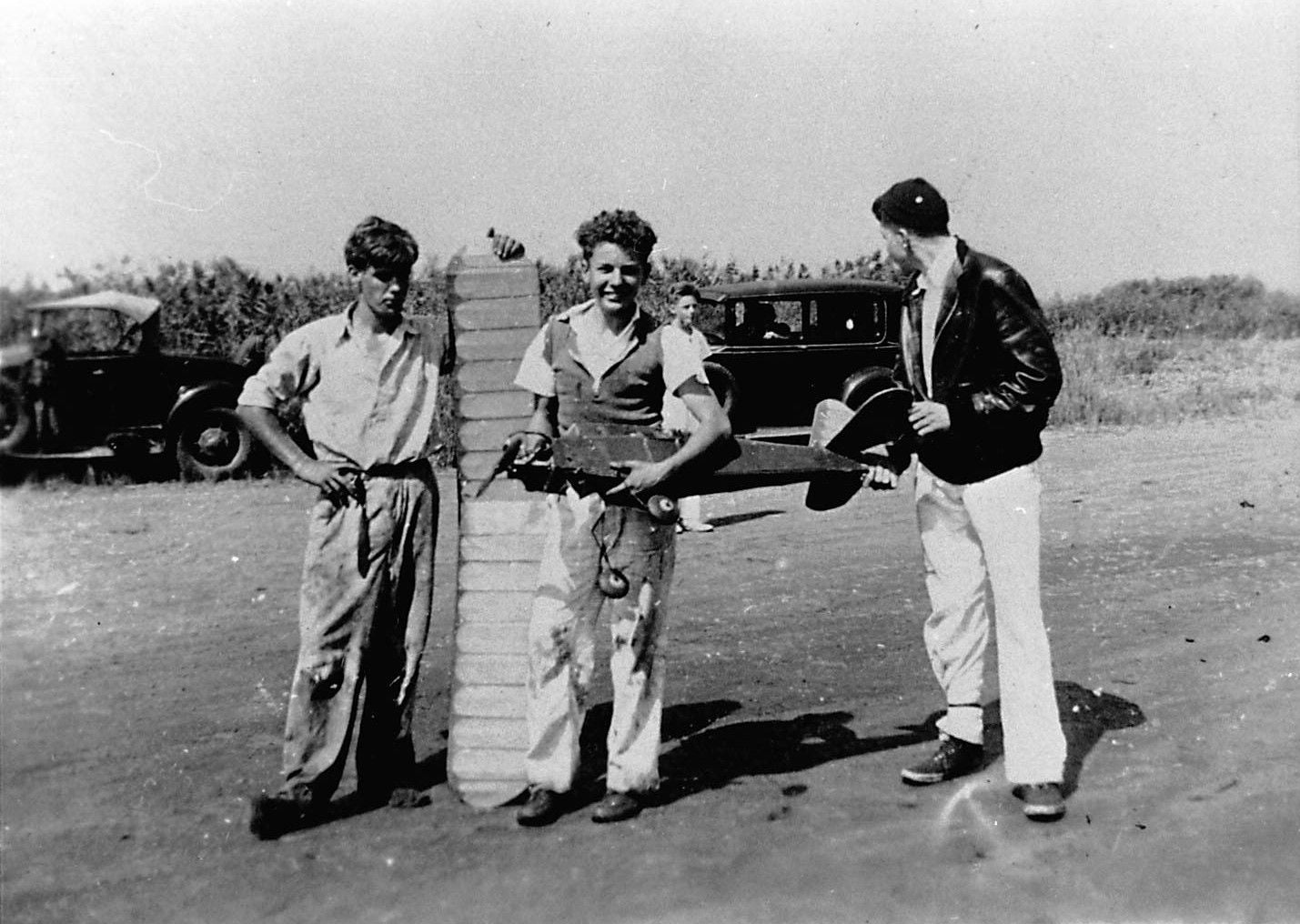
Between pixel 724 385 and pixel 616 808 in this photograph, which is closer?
pixel 616 808

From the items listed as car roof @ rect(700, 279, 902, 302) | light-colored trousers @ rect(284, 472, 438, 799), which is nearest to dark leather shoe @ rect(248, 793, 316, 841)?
light-colored trousers @ rect(284, 472, 438, 799)

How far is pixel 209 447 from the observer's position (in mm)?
12406

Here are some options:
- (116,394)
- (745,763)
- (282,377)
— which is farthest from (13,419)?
(745,763)

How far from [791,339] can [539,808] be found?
32.2 feet

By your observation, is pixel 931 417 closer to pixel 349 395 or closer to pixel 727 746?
pixel 727 746

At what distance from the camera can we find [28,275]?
6.84 m

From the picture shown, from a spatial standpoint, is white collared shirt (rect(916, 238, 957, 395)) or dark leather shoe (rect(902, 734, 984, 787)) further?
dark leather shoe (rect(902, 734, 984, 787))

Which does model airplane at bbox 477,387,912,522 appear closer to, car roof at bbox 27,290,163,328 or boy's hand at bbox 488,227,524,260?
boy's hand at bbox 488,227,524,260

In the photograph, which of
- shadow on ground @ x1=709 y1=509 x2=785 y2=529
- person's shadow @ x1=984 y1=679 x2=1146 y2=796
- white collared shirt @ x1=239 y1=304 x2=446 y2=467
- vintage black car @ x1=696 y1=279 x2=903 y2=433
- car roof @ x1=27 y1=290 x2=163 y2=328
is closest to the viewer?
white collared shirt @ x1=239 y1=304 x2=446 y2=467

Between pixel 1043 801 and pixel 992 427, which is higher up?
pixel 992 427

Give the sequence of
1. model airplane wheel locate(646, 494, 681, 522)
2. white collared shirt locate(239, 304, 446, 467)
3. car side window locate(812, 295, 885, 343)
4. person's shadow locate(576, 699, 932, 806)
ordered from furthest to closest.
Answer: car side window locate(812, 295, 885, 343), person's shadow locate(576, 699, 932, 806), white collared shirt locate(239, 304, 446, 467), model airplane wheel locate(646, 494, 681, 522)

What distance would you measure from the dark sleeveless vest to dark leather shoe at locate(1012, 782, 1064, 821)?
1.71 m

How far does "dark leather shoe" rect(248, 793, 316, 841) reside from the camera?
3.93 m

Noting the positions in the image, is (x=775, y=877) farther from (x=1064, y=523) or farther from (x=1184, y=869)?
(x=1064, y=523)
